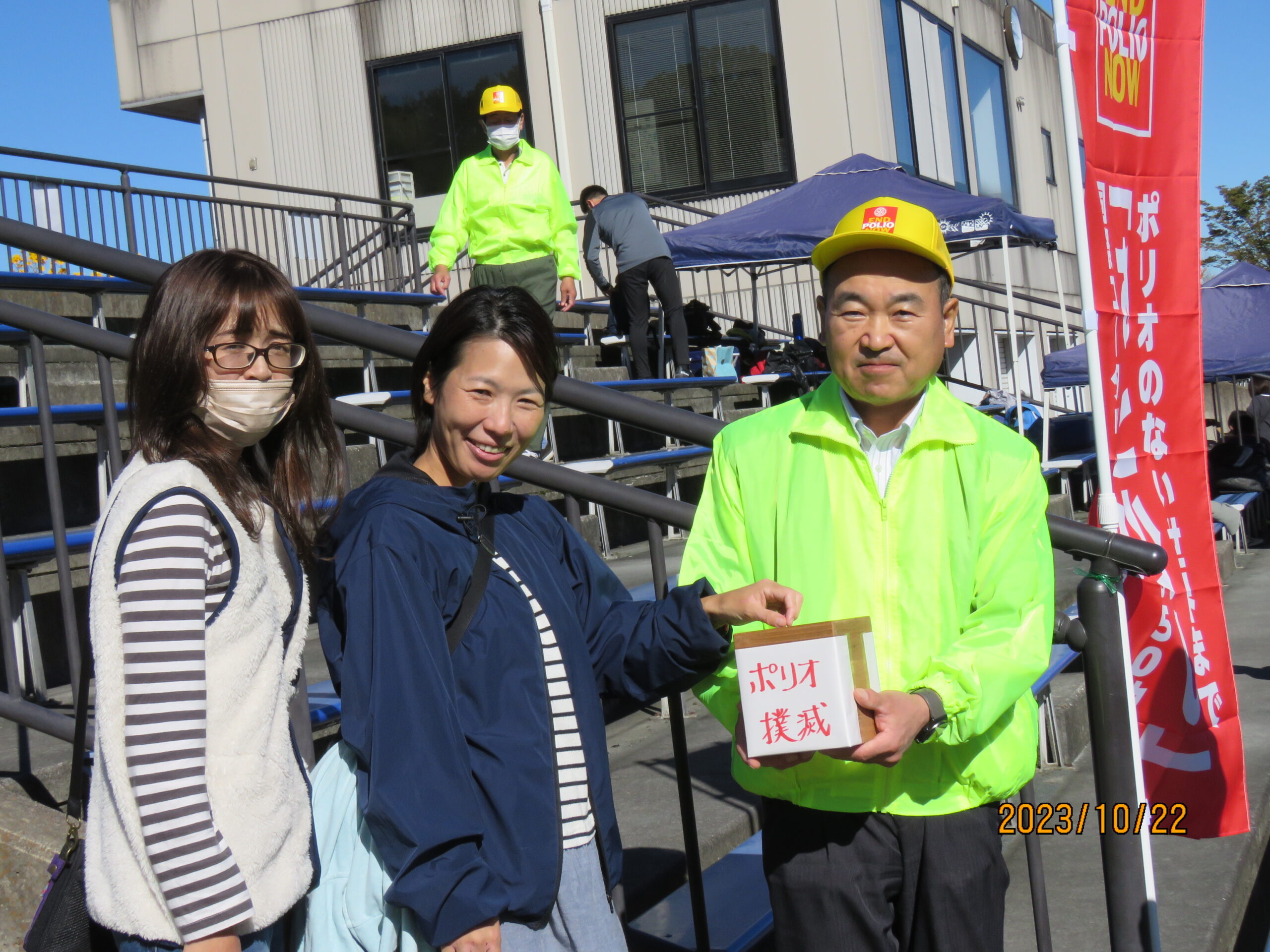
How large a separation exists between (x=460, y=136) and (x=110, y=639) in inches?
621

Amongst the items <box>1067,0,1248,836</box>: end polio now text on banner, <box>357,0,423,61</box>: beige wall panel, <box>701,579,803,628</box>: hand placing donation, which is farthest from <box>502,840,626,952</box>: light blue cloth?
<box>357,0,423,61</box>: beige wall panel

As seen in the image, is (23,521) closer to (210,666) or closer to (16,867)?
(16,867)

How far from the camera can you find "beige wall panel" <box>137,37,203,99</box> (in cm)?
1688

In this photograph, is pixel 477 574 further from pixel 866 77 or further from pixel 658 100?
pixel 658 100

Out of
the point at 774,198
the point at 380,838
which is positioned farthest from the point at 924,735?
the point at 774,198

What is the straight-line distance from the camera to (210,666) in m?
1.56

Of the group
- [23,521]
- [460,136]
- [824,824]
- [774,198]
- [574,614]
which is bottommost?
[824,824]

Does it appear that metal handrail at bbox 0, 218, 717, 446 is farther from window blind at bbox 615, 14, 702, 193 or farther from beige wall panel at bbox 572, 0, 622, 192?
window blind at bbox 615, 14, 702, 193

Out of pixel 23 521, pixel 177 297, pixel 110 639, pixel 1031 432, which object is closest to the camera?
pixel 110 639

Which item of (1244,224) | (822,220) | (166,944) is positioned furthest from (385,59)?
(1244,224)

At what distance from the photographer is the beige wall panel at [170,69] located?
16.9 m

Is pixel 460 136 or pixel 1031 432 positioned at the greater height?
pixel 460 136

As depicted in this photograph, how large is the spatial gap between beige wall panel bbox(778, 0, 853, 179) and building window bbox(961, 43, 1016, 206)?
487 cm
